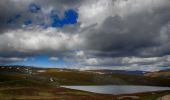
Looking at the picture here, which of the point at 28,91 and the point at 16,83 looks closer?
the point at 28,91

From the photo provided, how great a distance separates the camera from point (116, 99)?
88.0 m

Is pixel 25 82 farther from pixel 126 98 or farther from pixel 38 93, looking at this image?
pixel 126 98

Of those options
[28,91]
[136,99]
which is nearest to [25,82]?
[28,91]

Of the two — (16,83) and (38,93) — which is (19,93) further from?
(16,83)

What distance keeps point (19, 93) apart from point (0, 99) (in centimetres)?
1938

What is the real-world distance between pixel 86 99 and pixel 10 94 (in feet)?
99.7

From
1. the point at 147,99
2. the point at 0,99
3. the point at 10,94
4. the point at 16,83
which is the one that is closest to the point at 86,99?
the point at 147,99

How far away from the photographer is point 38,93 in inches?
4181

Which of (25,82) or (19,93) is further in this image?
(25,82)

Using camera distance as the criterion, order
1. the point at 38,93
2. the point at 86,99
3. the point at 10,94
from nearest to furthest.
Result: the point at 86,99 → the point at 10,94 → the point at 38,93

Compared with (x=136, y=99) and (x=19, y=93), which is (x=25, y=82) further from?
(x=136, y=99)

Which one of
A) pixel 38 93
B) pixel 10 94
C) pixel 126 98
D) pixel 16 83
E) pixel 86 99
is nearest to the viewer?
pixel 86 99

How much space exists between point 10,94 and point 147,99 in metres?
45.7

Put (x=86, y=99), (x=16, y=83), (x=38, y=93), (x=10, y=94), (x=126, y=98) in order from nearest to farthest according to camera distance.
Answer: (x=86, y=99) → (x=126, y=98) → (x=10, y=94) → (x=38, y=93) → (x=16, y=83)
